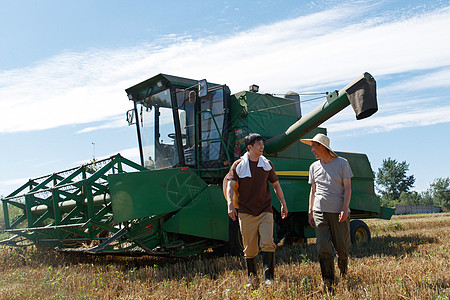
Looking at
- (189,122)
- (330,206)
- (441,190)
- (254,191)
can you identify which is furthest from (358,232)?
(441,190)

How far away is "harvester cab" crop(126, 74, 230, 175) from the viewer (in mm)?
7129

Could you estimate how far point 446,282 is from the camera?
3854mm

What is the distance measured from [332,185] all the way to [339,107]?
2700mm

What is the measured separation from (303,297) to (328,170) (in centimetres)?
117

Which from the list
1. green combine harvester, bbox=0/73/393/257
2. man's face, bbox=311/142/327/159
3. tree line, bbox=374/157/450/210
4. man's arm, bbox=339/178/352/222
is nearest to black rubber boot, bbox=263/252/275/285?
man's arm, bbox=339/178/352/222

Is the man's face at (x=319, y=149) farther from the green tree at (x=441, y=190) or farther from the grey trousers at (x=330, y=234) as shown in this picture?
the green tree at (x=441, y=190)

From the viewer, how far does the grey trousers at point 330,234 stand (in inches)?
157

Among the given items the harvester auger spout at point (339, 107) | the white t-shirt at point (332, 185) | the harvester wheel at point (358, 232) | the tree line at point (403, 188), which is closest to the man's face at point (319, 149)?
the white t-shirt at point (332, 185)

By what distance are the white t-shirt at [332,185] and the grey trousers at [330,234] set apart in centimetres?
8

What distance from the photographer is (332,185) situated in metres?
4.01

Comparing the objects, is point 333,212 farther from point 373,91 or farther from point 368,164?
point 368,164

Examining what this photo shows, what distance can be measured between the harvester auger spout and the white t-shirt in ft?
7.35

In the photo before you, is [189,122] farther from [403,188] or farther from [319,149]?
[403,188]

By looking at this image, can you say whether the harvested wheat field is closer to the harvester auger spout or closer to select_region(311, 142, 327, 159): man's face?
select_region(311, 142, 327, 159): man's face
